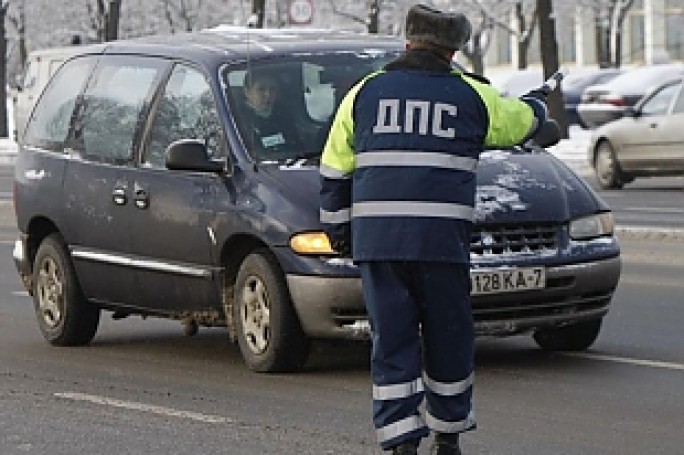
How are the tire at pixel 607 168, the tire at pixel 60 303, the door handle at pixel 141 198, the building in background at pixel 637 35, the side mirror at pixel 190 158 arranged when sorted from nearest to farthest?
1. the side mirror at pixel 190 158
2. the door handle at pixel 141 198
3. the tire at pixel 60 303
4. the tire at pixel 607 168
5. the building in background at pixel 637 35

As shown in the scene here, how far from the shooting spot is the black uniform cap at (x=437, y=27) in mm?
6941

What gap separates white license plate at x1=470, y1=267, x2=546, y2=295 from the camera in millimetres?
9539

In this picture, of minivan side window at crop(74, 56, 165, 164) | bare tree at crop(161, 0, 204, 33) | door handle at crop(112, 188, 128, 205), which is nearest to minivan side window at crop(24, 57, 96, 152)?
minivan side window at crop(74, 56, 165, 164)

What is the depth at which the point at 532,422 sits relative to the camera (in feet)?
Result: 27.7

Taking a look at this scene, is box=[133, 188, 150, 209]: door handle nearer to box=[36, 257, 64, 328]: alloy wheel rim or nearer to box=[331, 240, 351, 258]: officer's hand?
box=[36, 257, 64, 328]: alloy wheel rim

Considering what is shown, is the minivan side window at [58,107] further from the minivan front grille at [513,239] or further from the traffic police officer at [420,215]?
the traffic police officer at [420,215]

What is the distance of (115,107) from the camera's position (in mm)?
11523

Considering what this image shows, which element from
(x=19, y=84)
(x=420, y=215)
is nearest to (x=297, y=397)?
(x=420, y=215)

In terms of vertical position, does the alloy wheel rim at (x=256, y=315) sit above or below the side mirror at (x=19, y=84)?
above

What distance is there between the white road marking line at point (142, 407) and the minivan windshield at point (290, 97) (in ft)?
4.85

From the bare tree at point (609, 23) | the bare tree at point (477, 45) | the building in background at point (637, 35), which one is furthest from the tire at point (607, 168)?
the building in background at point (637, 35)

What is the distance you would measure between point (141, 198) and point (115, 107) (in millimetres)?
842

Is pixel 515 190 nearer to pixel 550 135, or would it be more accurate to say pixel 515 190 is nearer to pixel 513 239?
pixel 513 239

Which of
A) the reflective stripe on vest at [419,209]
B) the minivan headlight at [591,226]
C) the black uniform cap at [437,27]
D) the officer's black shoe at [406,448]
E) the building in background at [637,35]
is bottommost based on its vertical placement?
the building in background at [637,35]
